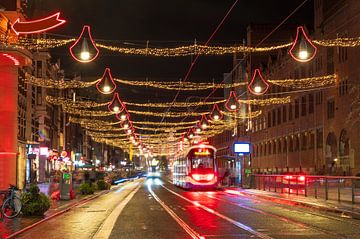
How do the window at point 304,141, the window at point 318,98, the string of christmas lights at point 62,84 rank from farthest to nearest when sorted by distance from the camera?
the window at point 304,141, the window at point 318,98, the string of christmas lights at point 62,84

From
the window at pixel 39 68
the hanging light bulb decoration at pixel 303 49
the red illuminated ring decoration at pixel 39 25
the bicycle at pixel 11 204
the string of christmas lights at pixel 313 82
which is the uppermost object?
the window at pixel 39 68

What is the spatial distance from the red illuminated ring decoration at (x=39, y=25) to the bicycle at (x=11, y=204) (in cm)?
583

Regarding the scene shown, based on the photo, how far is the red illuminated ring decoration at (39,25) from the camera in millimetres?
20734

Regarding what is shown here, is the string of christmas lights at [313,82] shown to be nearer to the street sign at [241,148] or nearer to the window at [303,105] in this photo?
the window at [303,105]

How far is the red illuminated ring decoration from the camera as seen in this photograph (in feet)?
68.0

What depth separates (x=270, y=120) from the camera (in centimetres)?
8925

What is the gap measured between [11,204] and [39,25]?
6.58 metres

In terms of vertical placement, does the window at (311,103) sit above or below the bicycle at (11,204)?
above

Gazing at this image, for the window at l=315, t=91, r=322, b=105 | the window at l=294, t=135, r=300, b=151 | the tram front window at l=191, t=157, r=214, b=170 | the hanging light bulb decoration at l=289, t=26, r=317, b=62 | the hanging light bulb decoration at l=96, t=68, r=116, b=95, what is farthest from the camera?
the window at l=294, t=135, r=300, b=151

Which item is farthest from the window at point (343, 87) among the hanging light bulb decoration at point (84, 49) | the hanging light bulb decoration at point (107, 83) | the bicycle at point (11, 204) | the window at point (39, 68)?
the bicycle at point (11, 204)

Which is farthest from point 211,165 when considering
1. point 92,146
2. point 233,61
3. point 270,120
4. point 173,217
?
point 92,146

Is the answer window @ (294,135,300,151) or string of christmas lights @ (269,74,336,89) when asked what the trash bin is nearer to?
string of christmas lights @ (269,74,336,89)

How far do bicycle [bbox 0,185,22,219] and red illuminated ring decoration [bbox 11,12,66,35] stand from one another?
5.83 m

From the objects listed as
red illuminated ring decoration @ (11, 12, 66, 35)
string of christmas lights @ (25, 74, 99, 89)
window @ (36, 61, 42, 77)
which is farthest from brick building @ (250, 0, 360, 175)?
red illuminated ring decoration @ (11, 12, 66, 35)
